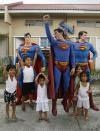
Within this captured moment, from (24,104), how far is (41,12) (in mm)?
11181

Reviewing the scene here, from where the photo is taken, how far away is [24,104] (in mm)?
8609

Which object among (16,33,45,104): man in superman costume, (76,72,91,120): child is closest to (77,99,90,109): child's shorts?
(76,72,91,120): child

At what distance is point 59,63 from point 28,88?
3.43 feet

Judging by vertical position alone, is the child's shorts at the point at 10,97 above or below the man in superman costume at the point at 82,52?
below

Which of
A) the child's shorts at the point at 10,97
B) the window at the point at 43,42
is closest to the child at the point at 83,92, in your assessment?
the child's shorts at the point at 10,97

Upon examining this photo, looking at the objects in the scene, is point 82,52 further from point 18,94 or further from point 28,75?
point 18,94

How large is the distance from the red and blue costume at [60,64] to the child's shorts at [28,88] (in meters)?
0.68

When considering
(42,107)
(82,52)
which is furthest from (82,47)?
(42,107)

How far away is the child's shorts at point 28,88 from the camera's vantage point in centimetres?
838

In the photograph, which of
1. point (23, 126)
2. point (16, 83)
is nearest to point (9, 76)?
point (16, 83)

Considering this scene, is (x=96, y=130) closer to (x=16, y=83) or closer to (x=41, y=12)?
(x=16, y=83)

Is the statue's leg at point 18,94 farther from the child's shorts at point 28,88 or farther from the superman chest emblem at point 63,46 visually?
the superman chest emblem at point 63,46

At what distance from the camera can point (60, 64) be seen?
25.5ft

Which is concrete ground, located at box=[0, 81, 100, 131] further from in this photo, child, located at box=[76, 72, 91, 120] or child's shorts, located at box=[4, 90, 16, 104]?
child's shorts, located at box=[4, 90, 16, 104]
